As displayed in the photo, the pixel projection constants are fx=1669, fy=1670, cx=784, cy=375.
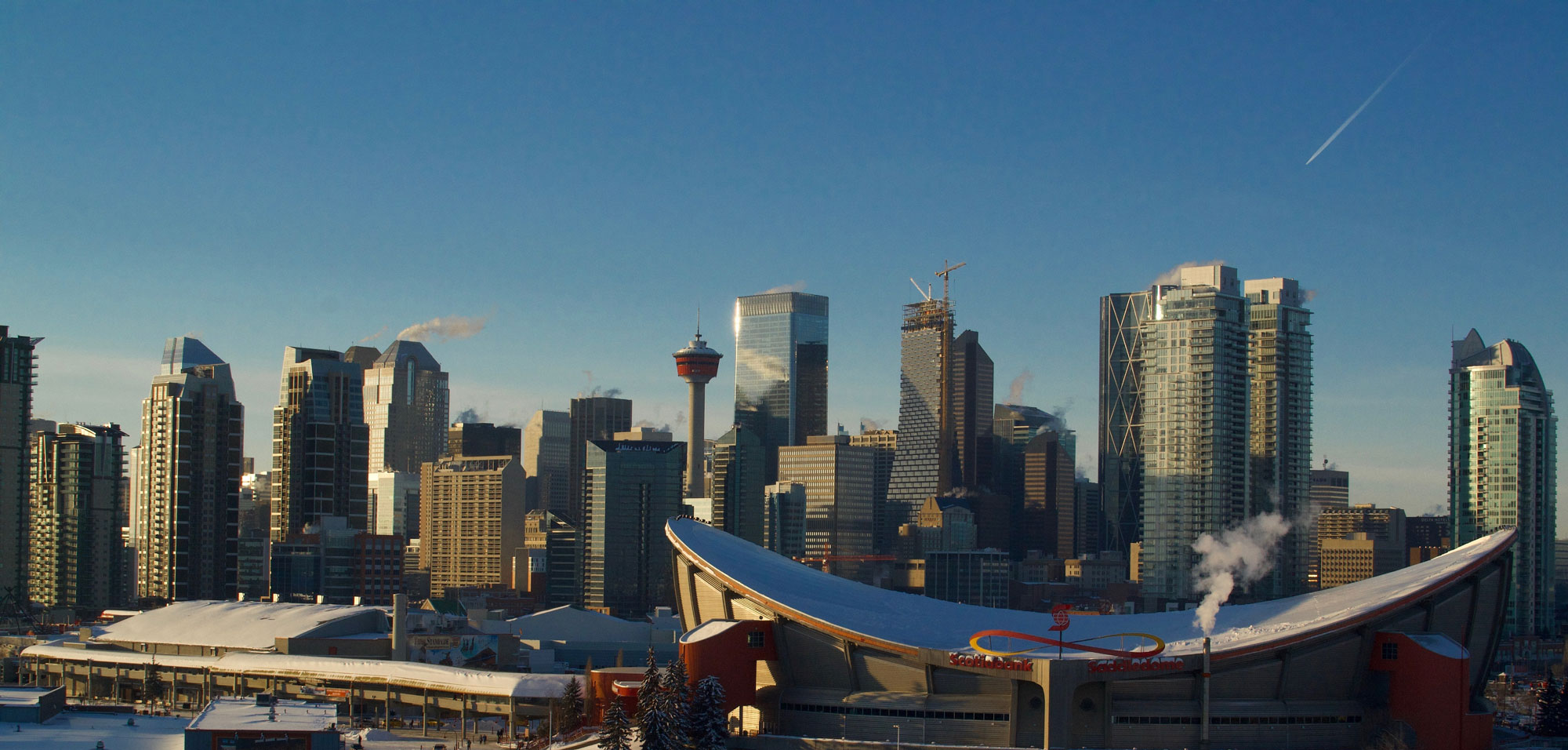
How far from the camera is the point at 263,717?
8700 cm

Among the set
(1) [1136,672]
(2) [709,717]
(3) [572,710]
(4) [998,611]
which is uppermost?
(4) [998,611]

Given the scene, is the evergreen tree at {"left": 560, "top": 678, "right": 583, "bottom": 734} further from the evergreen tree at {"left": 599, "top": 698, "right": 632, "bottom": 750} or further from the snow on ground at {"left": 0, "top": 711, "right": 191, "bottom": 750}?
the snow on ground at {"left": 0, "top": 711, "right": 191, "bottom": 750}

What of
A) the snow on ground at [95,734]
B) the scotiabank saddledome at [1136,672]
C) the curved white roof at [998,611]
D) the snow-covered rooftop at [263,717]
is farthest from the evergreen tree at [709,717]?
the snow on ground at [95,734]

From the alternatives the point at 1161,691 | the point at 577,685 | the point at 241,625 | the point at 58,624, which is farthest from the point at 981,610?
the point at 58,624

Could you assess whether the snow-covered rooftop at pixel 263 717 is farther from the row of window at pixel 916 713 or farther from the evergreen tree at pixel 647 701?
the row of window at pixel 916 713

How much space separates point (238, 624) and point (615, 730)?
63484 millimetres

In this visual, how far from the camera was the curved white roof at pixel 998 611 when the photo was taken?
87188mm

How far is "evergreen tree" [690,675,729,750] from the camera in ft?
277

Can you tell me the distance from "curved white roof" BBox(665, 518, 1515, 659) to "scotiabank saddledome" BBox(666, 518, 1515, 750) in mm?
196

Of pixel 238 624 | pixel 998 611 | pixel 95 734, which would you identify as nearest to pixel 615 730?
pixel 998 611

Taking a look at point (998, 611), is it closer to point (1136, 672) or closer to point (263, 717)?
point (1136, 672)

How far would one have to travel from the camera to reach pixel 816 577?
104 meters

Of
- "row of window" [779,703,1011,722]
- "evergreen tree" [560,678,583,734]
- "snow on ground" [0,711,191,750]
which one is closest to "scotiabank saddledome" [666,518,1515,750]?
"row of window" [779,703,1011,722]

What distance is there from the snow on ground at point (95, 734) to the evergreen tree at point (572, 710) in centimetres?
2064
